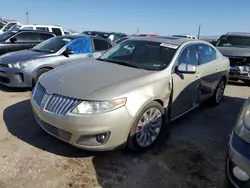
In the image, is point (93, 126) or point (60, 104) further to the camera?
point (60, 104)

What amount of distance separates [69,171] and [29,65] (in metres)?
3.59

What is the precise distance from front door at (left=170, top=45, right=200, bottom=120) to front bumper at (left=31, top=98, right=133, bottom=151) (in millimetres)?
1171

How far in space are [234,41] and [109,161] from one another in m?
8.22

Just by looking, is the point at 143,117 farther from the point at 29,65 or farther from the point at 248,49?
the point at 248,49

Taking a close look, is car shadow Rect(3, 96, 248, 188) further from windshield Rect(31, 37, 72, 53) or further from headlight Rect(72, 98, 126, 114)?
windshield Rect(31, 37, 72, 53)

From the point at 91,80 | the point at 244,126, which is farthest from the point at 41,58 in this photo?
the point at 244,126

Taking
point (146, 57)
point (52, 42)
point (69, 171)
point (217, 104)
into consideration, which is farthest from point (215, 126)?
→ point (52, 42)

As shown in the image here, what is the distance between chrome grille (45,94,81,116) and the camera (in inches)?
115

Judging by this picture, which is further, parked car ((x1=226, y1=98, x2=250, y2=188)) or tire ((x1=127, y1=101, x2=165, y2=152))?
tire ((x1=127, y1=101, x2=165, y2=152))

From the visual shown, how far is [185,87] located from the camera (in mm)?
4109

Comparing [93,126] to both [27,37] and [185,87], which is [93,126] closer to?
[185,87]

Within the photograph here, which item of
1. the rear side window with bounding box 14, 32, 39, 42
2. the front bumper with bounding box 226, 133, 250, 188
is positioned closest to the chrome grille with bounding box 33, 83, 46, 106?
the front bumper with bounding box 226, 133, 250, 188

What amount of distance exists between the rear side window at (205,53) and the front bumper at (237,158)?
Answer: 268 centimetres

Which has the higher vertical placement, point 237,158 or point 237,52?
point 237,158
